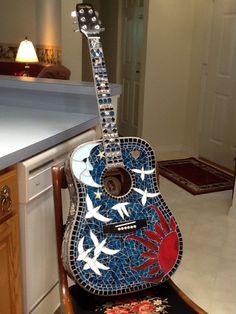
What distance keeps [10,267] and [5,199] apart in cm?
24

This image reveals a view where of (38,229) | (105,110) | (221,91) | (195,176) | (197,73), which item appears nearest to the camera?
(105,110)

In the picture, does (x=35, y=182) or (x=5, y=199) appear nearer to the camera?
(x=5, y=199)

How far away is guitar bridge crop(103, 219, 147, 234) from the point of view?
1.18 meters

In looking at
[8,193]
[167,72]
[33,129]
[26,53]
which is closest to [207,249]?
[33,129]

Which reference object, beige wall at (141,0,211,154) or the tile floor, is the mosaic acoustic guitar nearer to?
the tile floor

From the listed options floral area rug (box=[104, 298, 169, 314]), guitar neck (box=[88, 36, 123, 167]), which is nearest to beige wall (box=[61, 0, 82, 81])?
guitar neck (box=[88, 36, 123, 167])

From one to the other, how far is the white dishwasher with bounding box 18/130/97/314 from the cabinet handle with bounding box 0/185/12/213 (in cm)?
6

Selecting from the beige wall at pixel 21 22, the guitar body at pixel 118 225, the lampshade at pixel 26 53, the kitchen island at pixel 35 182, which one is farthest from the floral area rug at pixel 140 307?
the beige wall at pixel 21 22

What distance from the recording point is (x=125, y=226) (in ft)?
3.94

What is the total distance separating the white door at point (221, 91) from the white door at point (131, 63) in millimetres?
949

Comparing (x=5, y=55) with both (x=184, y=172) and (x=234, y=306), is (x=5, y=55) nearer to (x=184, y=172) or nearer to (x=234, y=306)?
(x=184, y=172)

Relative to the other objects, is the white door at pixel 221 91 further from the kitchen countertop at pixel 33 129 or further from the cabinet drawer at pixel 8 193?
the cabinet drawer at pixel 8 193

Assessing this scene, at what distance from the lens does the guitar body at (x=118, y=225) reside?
115 centimetres

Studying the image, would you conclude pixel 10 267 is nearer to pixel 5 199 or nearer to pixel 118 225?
pixel 5 199
